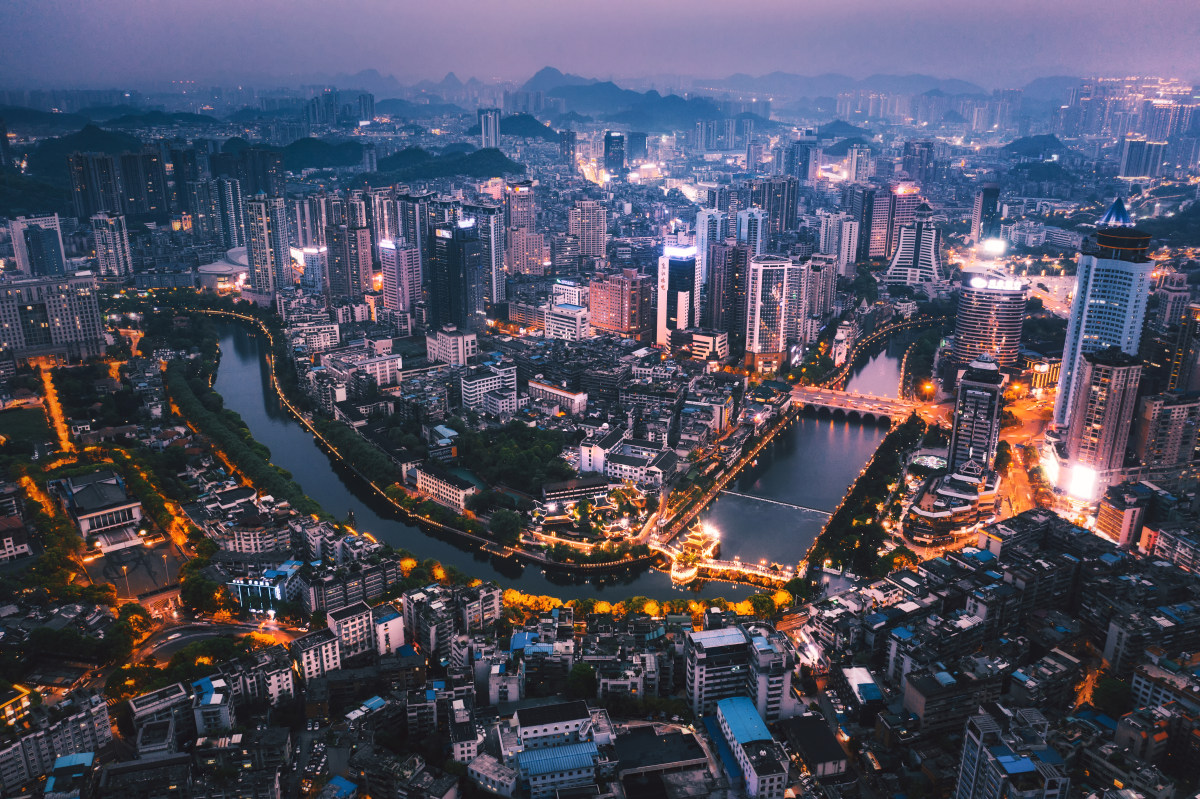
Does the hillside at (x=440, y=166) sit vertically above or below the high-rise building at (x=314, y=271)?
above

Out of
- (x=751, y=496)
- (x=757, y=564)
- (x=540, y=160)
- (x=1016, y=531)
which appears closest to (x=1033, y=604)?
(x=1016, y=531)

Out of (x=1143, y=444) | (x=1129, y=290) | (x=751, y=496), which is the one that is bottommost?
(x=751, y=496)

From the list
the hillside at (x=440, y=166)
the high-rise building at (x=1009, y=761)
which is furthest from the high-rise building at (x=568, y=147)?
the high-rise building at (x=1009, y=761)

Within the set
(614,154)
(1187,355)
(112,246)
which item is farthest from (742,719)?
(614,154)

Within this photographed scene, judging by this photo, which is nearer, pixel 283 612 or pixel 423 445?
pixel 283 612

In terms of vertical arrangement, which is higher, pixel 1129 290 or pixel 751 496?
pixel 1129 290

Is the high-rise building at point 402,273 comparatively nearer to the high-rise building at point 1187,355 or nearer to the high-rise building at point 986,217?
the high-rise building at point 1187,355

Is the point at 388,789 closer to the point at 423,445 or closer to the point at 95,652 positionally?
the point at 95,652
